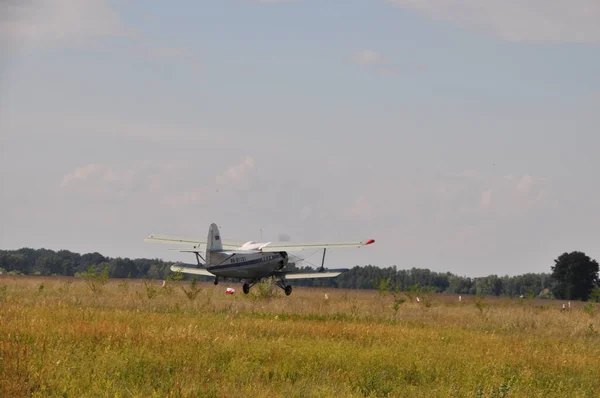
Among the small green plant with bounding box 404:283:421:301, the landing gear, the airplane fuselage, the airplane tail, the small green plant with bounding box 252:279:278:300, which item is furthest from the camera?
the small green plant with bounding box 404:283:421:301

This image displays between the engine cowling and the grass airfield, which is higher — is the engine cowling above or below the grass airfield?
above

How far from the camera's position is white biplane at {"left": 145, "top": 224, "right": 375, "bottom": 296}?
44000 millimetres

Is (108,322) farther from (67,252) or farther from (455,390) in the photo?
(67,252)

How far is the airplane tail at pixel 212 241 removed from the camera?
44.4 m

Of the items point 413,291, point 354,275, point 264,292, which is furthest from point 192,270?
point 354,275

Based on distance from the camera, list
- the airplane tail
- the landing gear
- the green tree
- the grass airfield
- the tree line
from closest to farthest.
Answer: the grass airfield
the landing gear
the airplane tail
the green tree
the tree line

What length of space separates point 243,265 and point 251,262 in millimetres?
492

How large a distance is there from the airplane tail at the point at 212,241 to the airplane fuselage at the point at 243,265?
30cm

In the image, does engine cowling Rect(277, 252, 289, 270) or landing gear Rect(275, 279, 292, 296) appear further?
engine cowling Rect(277, 252, 289, 270)

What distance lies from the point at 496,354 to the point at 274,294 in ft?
67.8

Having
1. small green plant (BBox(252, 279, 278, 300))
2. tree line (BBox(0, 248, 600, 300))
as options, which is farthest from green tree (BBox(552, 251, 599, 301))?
small green plant (BBox(252, 279, 278, 300))

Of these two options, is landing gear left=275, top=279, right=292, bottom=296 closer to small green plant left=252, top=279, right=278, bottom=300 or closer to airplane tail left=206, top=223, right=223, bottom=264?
airplane tail left=206, top=223, right=223, bottom=264

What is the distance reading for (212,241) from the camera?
44625mm

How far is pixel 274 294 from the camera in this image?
38625 mm
